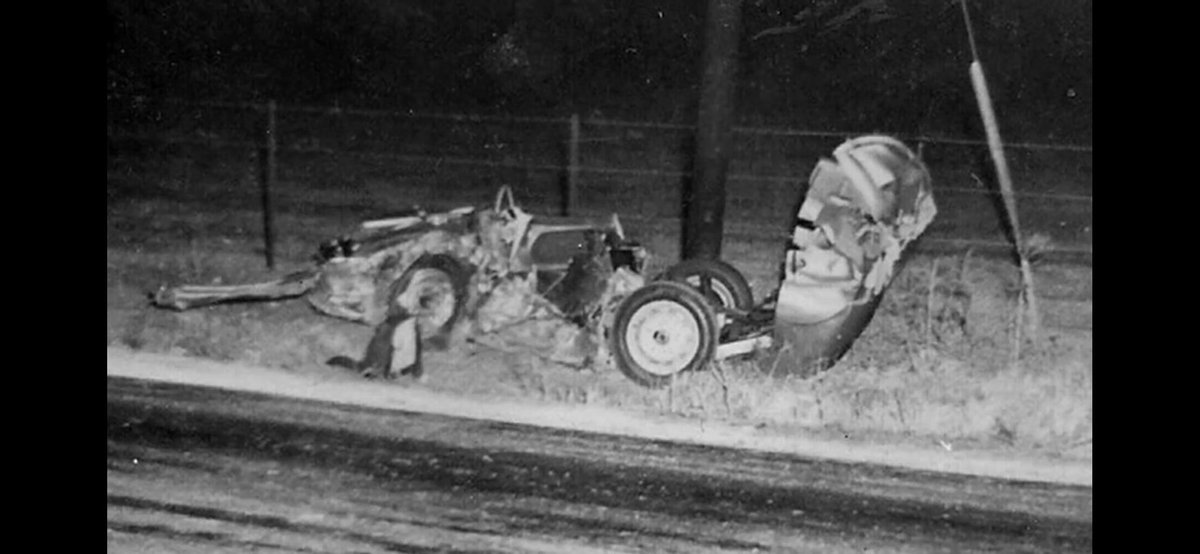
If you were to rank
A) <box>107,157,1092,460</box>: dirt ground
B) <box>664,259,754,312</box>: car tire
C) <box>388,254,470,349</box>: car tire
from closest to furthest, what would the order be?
<box>107,157,1092,460</box>: dirt ground
<box>664,259,754,312</box>: car tire
<box>388,254,470,349</box>: car tire

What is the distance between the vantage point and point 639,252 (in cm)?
545

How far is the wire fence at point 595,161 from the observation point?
529cm

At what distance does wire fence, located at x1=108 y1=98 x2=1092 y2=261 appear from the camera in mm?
5293

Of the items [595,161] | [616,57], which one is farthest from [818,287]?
[616,57]

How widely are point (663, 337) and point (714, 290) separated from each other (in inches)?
9.5

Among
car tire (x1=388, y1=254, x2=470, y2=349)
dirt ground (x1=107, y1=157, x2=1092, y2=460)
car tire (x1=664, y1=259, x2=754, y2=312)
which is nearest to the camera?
dirt ground (x1=107, y1=157, x2=1092, y2=460)

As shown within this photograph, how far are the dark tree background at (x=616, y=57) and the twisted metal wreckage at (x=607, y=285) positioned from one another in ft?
0.88

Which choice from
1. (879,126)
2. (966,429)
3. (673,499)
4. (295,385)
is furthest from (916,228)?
(295,385)

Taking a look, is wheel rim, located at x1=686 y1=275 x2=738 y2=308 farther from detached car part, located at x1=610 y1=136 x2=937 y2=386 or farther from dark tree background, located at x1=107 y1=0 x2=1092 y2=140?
dark tree background, located at x1=107 y1=0 x2=1092 y2=140

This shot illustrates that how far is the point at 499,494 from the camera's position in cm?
542

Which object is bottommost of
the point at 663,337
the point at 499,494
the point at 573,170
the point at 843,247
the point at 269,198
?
the point at 499,494

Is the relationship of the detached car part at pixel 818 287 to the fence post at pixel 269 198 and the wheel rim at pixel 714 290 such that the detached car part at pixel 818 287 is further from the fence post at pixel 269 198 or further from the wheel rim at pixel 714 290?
the fence post at pixel 269 198

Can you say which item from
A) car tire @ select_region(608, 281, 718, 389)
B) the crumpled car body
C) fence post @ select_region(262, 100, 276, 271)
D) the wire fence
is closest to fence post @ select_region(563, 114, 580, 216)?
the wire fence

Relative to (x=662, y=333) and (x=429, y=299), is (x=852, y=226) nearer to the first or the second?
(x=662, y=333)
